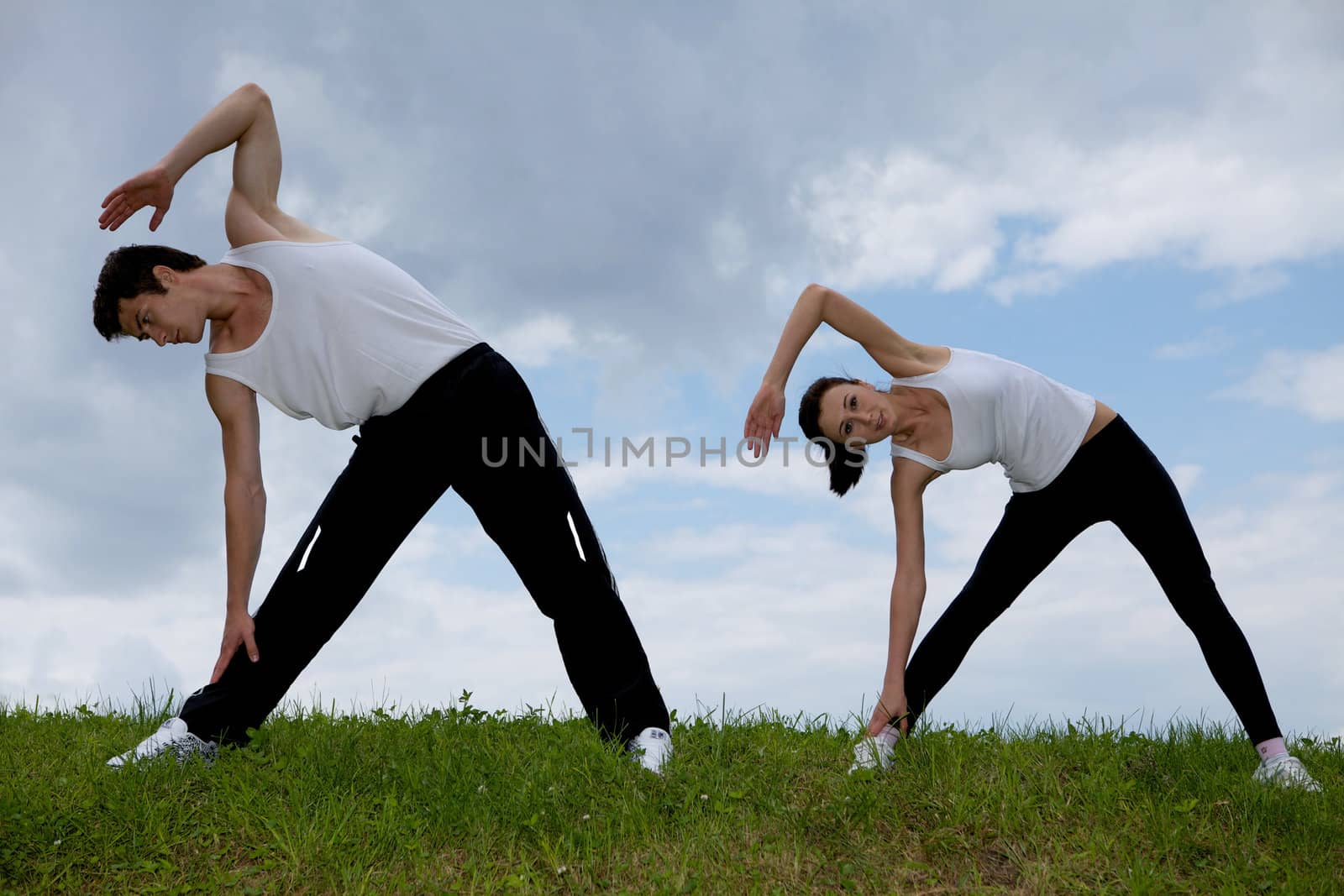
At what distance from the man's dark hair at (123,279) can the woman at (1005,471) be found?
2929 millimetres

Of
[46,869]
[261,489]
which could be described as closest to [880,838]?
[261,489]

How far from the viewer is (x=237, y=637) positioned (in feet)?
17.8

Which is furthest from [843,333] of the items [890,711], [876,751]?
[876,751]

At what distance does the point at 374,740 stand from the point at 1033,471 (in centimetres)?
384

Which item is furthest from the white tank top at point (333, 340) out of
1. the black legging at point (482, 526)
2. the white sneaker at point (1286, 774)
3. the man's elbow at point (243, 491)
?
the white sneaker at point (1286, 774)

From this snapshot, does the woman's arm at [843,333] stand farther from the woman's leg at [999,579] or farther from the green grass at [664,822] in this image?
the green grass at [664,822]

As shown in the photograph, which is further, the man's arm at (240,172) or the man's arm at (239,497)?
the man's arm at (239,497)

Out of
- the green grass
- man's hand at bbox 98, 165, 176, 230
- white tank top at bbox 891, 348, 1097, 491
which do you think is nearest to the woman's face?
white tank top at bbox 891, 348, 1097, 491

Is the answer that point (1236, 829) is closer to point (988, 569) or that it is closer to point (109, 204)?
point (988, 569)

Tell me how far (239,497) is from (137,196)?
4.86 feet

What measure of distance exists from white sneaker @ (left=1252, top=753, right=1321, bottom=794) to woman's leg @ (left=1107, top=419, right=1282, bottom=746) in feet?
0.42

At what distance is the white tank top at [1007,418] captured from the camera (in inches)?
215

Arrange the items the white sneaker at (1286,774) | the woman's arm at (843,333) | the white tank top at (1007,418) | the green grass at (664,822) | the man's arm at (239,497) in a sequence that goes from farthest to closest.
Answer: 1. the white sneaker at (1286,774)
2. the white tank top at (1007,418)
3. the man's arm at (239,497)
4. the woman's arm at (843,333)
5. the green grass at (664,822)

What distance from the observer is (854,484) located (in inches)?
221
